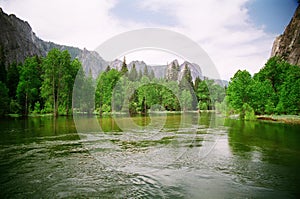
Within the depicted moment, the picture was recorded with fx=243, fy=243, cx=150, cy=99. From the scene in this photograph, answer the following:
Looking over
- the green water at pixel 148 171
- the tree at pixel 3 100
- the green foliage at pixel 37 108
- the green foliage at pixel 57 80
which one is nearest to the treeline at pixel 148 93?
the green foliage at pixel 57 80

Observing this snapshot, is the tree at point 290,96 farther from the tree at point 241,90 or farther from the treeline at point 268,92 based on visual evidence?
the tree at point 241,90

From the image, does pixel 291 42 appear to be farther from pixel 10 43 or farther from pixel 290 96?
pixel 10 43

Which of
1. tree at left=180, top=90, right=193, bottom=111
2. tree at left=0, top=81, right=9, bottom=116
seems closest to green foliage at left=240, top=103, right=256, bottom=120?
tree at left=180, top=90, right=193, bottom=111

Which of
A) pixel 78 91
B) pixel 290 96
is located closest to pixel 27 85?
pixel 78 91

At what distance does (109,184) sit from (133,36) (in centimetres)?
1099

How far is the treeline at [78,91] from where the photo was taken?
3750cm

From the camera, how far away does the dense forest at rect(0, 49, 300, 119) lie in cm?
3250

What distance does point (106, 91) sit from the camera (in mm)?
48312

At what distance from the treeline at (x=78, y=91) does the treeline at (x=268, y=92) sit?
800 inches

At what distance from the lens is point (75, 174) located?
23.1 ft

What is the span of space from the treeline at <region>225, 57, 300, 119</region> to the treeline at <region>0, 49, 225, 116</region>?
2033 centimetres

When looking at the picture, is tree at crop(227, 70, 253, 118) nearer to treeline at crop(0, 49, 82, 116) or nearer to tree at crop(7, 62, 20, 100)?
treeline at crop(0, 49, 82, 116)

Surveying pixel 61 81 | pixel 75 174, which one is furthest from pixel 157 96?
pixel 75 174

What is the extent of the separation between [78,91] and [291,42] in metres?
46.5
